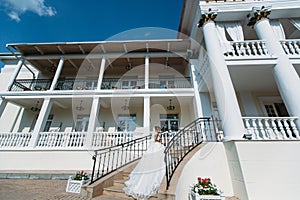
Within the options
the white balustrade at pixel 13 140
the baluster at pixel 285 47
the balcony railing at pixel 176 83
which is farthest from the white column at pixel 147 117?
the white balustrade at pixel 13 140

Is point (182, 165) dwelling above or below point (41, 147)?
below

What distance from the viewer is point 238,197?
4.19m

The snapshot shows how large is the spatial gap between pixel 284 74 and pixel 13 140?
14087 mm

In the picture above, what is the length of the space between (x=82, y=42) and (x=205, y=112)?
9142mm

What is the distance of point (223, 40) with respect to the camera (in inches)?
249

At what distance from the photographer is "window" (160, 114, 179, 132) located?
9656 mm

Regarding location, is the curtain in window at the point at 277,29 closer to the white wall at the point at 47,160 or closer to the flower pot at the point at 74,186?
the flower pot at the point at 74,186

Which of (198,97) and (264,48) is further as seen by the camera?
(198,97)

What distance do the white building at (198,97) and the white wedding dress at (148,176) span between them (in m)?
0.75

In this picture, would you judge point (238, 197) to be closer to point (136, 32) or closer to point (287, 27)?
point (287, 27)

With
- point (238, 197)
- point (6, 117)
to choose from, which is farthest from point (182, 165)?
point (6, 117)

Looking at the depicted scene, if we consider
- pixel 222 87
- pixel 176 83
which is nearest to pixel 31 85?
pixel 176 83

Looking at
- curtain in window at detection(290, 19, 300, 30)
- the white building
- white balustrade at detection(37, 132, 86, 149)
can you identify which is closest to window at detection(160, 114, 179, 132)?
the white building

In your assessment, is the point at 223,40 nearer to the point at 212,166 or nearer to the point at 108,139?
the point at 212,166
